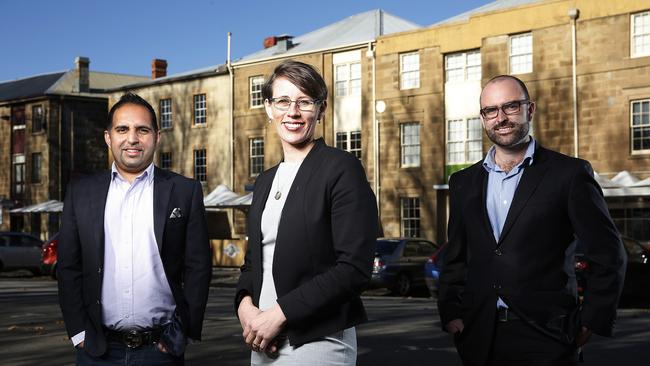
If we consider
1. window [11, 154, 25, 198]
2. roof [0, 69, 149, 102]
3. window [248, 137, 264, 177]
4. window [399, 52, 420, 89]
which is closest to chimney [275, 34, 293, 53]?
window [248, 137, 264, 177]

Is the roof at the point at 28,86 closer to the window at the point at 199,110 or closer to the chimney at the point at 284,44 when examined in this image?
the window at the point at 199,110

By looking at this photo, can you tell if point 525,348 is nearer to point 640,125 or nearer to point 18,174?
point 640,125

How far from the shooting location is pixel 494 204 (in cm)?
450

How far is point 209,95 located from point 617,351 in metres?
34.8

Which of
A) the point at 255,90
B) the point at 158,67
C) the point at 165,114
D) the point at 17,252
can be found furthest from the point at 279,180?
the point at 158,67

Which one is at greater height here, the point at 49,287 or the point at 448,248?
the point at 448,248

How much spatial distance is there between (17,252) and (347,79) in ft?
46.8

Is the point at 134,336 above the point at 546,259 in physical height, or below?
below

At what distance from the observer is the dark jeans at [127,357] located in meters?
4.51

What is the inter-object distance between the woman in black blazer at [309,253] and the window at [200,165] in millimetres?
41104

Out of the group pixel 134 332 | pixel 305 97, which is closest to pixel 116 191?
pixel 134 332

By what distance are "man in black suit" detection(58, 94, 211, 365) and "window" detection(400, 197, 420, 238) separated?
3134cm

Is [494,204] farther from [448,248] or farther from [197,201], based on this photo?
[197,201]

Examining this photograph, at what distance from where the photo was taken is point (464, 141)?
114 ft
